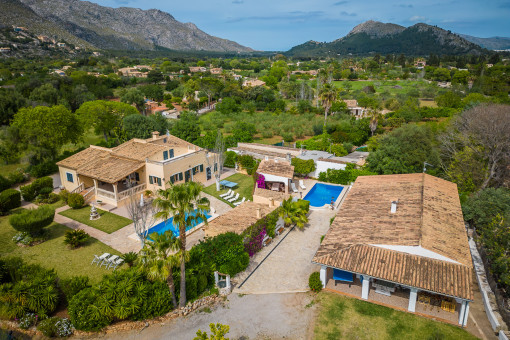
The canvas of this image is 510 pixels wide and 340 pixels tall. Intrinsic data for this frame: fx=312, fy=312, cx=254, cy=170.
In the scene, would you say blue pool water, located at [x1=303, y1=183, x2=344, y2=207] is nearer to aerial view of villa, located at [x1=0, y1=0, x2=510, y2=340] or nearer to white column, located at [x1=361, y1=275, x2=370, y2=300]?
aerial view of villa, located at [x1=0, y1=0, x2=510, y2=340]

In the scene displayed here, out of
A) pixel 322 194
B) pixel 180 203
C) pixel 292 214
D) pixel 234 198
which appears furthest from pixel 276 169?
pixel 180 203

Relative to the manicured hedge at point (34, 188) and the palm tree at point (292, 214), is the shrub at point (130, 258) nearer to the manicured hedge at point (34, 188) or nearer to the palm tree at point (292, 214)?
the palm tree at point (292, 214)

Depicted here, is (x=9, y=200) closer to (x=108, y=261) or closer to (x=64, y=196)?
(x=64, y=196)

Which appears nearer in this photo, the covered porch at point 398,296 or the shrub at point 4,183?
the covered porch at point 398,296

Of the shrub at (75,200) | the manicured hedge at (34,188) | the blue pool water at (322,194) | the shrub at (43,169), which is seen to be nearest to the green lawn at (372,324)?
the blue pool water at (322,194)

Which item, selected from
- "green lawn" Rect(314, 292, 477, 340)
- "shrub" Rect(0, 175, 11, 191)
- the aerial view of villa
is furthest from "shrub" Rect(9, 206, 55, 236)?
"green lawn" Rect(314, 292, 477, 340)

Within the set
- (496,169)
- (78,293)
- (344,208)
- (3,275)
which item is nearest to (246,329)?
(78,293)
